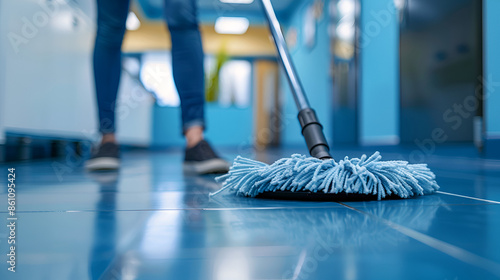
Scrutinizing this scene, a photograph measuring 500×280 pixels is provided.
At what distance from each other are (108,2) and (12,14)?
435mm

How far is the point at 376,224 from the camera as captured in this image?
1.22 ft

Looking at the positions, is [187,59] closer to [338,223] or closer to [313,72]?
[338,223]

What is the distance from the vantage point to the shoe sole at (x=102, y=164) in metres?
1.17

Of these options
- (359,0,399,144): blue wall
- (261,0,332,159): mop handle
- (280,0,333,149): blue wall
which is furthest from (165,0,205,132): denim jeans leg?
(280,0,333,149): blue wall

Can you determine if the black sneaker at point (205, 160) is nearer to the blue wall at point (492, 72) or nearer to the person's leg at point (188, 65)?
the person's leg at point (188, 65)

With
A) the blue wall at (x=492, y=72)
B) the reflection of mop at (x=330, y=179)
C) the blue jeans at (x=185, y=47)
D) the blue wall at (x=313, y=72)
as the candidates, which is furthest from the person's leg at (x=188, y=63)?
the blue wall at (x=313, y=72)

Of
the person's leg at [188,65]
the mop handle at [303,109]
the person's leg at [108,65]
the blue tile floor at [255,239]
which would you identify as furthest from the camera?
the person's leg at [108,65]

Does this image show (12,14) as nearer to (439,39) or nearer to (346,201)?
(346,201)

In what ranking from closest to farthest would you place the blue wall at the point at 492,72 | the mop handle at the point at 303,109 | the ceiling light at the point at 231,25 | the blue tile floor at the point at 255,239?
the blue tile floor at the point at 255,239, the mop handle at the point at 303,109, the blue wall at the point at 492,72, the ceiling light at the point at 231,25

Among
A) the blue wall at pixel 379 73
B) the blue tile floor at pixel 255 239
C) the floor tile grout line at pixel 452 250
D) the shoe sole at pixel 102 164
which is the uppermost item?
the blue wall at pixel 379 73

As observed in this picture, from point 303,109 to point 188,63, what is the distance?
484 mm

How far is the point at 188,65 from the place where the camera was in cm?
113

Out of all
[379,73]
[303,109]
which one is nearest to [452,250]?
[303,109]

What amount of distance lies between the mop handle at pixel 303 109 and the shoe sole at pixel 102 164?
0.57 m
